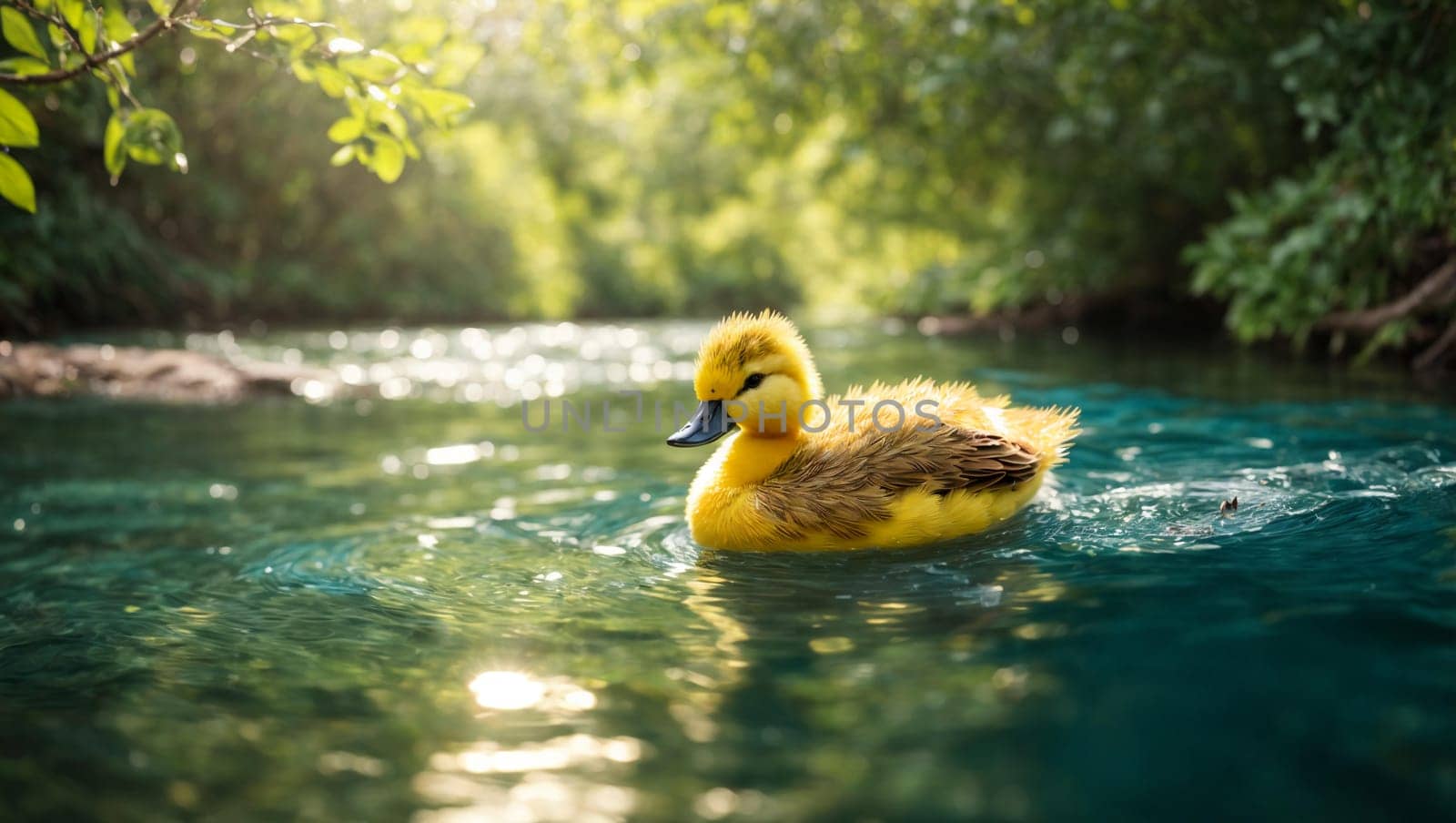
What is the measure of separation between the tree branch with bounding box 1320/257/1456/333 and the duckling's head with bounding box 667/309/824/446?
680 cm

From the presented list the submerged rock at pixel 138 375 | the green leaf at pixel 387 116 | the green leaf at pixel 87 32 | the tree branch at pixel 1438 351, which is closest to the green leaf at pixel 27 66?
the green leaf at pixel 87 32

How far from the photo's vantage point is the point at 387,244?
99.8 ft

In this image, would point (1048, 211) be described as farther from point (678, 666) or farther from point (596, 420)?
point (678, 666)

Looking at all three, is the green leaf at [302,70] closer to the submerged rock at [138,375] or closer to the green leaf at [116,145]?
the green leaf at [116,145]

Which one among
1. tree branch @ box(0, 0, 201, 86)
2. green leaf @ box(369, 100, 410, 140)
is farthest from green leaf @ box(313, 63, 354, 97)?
tree branch @ box(0, 0, 201, 86)

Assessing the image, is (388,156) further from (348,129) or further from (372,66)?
(372,66)

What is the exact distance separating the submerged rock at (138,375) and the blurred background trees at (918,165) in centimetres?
220

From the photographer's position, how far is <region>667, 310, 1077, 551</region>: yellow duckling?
4.56 m

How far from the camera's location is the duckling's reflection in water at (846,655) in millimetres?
2574

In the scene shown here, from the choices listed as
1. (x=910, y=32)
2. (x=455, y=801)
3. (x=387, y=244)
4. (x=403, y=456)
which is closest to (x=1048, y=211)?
(x=910, y=32)

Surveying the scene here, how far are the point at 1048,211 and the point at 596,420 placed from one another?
10.9 m

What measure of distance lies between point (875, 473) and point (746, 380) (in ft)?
2.40

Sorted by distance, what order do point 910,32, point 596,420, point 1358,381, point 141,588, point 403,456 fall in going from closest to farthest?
point 141,588
point 403,456
point 1358,381
point 596,420
point 910,32

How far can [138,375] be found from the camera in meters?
11.6
